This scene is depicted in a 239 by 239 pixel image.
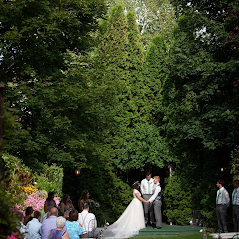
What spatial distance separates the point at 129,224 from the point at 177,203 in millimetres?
4640

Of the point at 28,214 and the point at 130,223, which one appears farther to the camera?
the point at 130,223

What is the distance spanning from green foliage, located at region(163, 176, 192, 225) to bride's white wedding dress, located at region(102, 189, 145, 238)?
427 centimetres

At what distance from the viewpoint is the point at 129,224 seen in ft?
41.7

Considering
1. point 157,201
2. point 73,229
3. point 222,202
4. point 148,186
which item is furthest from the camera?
point 148,186

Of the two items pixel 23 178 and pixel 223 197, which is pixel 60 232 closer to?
pixel 223 197

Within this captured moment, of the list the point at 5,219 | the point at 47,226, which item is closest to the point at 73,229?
the point at 47,226

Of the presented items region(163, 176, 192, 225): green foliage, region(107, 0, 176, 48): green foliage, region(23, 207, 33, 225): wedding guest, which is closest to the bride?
region(163, 176, 192, 225): green foliage

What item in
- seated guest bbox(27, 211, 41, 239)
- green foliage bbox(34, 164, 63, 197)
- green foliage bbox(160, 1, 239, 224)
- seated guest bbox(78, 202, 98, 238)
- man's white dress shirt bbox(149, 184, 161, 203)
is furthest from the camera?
green foliage bbox(34, 164, 63, 197)

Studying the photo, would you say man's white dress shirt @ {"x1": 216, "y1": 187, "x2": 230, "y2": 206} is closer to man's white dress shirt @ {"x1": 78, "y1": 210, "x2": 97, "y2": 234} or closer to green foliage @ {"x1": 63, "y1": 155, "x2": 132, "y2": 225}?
man's white dress shirt @ {"x1": 78, "y1": 210, "x2": 97, "y2": 234}

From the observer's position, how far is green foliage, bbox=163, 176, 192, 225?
16.7 metres

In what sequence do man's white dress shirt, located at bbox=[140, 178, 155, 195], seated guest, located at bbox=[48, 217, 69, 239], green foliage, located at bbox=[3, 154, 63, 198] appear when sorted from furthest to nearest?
man's white dress shirt, located at bbox=[140, 178, 155, 195], green foliage, located at bbox=[3, 154, 63, 198], seated guest, located at bbox=[48, 217, 69, 239]

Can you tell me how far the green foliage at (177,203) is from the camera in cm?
1672

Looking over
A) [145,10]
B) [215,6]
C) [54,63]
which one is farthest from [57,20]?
[145,10]

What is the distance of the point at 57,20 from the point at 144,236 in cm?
723
